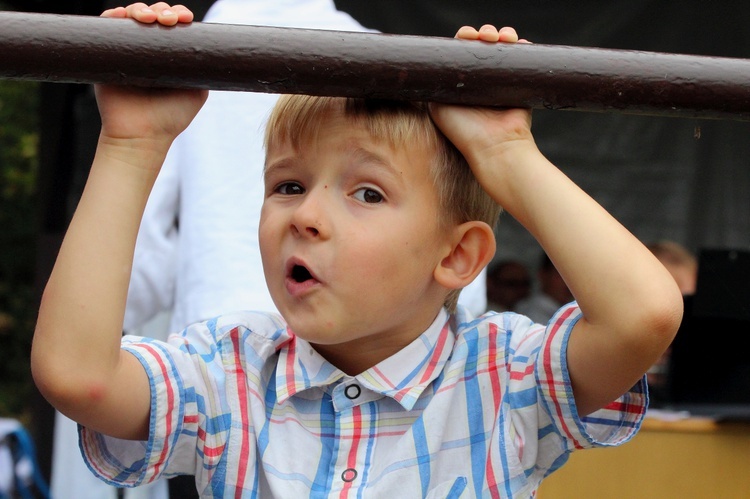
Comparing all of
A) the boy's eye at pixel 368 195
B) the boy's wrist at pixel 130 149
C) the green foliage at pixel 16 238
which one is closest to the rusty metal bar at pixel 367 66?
the boy's wrist at pixel 130 149

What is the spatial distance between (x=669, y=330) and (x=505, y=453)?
285 mm

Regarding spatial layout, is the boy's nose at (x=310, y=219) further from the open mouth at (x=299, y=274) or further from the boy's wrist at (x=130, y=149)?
the boy's wrist at (x=130, y=149)

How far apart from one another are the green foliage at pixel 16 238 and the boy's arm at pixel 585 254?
8.15 metres

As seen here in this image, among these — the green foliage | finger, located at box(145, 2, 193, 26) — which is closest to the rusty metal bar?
finger, located at box(145, 2, 193, 26)

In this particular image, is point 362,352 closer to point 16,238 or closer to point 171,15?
point 171,15

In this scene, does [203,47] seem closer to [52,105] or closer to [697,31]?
[697,31]

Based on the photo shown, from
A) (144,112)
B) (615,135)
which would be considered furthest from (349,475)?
(615,135)

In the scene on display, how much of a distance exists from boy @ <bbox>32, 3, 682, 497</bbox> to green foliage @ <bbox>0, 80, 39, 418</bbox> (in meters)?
7.92

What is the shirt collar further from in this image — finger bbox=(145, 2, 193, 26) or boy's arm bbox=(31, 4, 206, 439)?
finger bbox=(145, 2, 193, 26)

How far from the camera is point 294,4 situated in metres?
2.26

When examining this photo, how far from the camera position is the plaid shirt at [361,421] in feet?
4.49

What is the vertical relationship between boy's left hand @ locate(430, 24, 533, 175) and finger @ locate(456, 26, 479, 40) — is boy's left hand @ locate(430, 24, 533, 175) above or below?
below

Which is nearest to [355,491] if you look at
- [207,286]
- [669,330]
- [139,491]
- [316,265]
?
[316,265]

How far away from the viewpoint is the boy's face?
1.33 m
